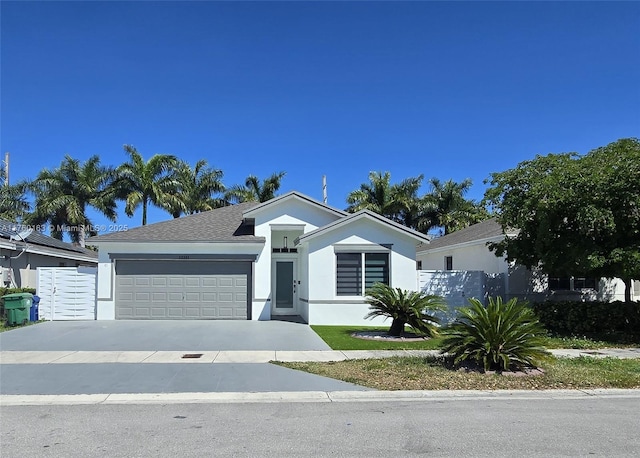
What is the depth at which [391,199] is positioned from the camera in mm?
36531

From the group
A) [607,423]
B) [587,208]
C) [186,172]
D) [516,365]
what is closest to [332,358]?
[516,365]

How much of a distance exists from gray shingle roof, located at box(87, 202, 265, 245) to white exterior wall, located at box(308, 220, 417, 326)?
268cm

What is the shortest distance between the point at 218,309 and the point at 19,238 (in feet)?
30.7

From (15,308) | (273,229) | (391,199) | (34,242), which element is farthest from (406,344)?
(391,199)

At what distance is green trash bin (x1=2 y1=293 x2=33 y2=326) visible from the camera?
16266 mm

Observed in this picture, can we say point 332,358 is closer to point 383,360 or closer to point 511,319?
point 383,360

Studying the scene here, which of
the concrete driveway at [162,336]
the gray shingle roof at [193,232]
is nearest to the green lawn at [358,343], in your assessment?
the concrete driveway at [162,336]

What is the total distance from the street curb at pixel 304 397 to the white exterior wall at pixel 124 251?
10.9m

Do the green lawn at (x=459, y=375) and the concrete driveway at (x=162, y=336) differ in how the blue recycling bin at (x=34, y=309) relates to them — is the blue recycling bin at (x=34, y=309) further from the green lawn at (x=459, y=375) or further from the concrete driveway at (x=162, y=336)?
the green lawn at (x=459, y=375)

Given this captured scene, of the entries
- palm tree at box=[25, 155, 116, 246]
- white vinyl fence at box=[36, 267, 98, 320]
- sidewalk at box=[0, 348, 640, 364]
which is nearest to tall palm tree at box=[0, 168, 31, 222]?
palm tree at box=[25, 155, 116, 246]

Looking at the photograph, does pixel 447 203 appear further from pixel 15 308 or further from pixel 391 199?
pixel 15 308

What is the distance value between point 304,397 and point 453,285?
1114cm

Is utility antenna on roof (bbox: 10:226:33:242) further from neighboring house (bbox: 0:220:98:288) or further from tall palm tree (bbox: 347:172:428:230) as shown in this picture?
tall palm tree (bbox: 347:172:428:230)

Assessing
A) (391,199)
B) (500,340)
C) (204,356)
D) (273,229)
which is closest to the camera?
(500,340)
